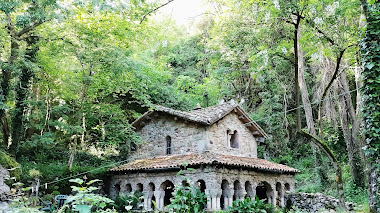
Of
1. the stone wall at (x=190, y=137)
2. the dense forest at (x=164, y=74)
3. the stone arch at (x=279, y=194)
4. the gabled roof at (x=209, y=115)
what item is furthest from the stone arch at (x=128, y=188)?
the stone arch at (x=279, y=194)

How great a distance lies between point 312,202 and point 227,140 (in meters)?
5.36

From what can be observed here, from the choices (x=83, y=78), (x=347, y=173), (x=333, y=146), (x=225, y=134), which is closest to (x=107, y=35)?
(x=83, y=78)

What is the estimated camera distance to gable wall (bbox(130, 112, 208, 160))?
15352mm

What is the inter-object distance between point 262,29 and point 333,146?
1450 centimetres

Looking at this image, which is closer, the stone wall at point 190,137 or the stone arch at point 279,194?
the stone wall at point 190,137

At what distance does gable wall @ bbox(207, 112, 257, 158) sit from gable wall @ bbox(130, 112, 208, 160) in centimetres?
63

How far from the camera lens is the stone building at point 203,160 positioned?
13438mm

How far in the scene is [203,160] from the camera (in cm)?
1295

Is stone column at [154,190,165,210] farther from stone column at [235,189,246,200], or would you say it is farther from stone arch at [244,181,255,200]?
stone arch at [244,181,255,200]

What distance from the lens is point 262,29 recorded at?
11.4 meters

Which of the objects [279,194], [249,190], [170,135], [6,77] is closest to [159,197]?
[170,135]

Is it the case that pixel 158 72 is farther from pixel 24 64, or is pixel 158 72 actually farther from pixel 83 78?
pixel 24 64

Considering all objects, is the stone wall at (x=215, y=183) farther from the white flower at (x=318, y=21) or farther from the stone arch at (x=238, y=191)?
the white flower at (x=318, y=21)

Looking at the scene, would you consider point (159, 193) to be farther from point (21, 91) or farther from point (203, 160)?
point (21, 91)
